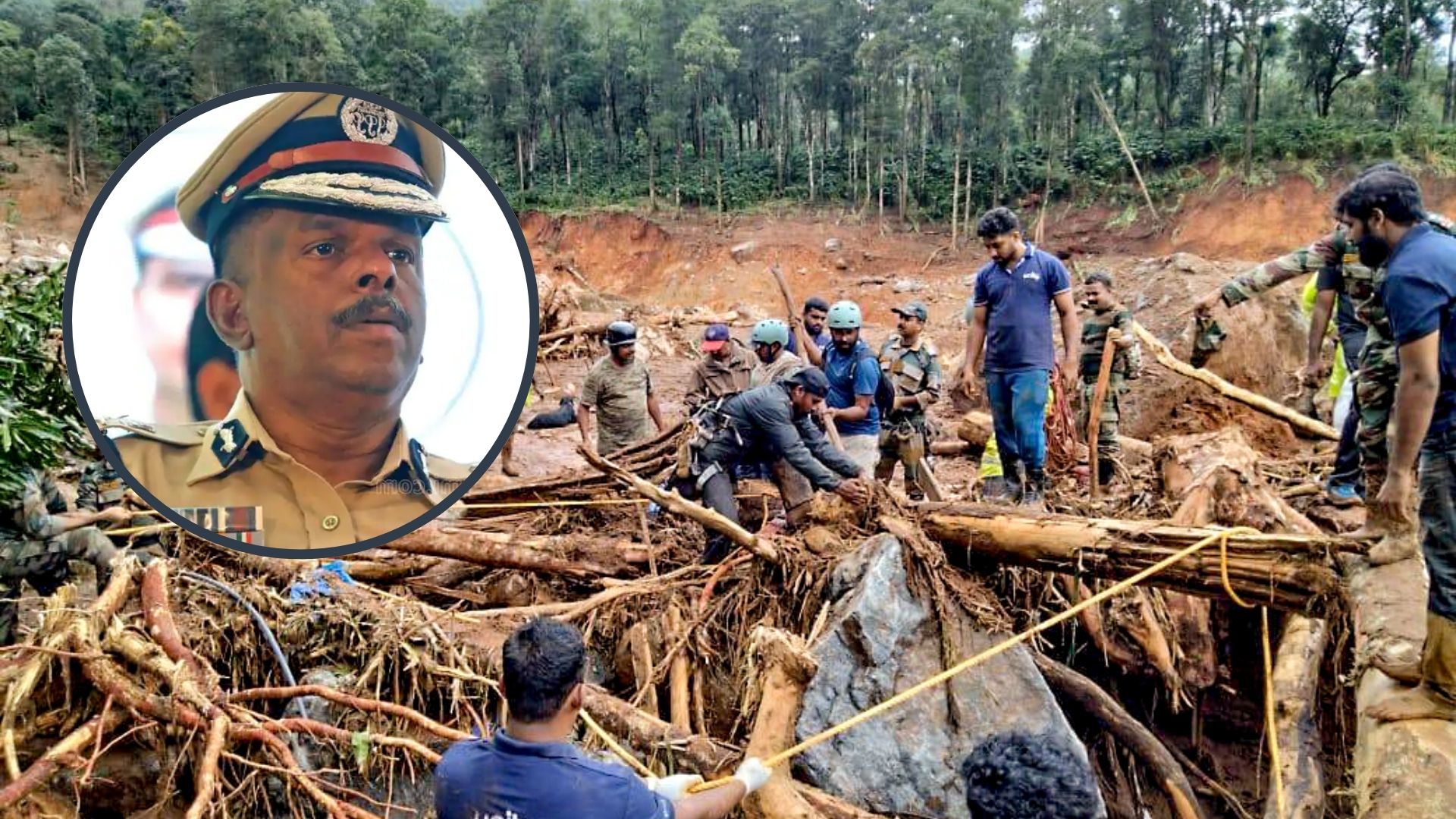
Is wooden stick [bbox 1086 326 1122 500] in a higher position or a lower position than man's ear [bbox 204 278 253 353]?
lower

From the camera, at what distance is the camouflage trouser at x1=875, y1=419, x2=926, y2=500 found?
21.4 feet

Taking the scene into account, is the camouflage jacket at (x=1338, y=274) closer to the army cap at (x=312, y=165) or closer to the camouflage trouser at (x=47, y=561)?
the army cap at (x=312, y=165)

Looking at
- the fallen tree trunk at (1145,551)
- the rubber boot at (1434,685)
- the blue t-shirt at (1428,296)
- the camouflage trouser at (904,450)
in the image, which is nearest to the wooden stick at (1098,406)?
the camouflage trouser at (904,450)

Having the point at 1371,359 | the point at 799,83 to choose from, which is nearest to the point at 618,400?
the point at 1371,359

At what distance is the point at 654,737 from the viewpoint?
364cm

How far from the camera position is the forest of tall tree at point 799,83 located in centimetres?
2712

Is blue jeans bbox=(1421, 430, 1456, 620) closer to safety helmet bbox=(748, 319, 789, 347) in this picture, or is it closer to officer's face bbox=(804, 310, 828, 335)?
safety helmet bbox=(748, 319, 789, 347)

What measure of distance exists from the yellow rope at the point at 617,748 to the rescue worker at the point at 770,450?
1.54 m

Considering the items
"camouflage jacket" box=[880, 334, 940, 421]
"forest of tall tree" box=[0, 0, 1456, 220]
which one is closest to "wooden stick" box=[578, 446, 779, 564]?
"camouflage jacket" box=[880, 334, 940, 421]

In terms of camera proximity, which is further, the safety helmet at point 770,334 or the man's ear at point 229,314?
the safety helmet at point 770,334

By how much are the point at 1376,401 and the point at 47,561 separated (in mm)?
6480

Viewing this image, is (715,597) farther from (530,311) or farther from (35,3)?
(35,3)

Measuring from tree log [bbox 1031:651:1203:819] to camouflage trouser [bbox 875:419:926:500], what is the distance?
217cm

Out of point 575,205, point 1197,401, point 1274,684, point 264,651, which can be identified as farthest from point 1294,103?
point 264,651
